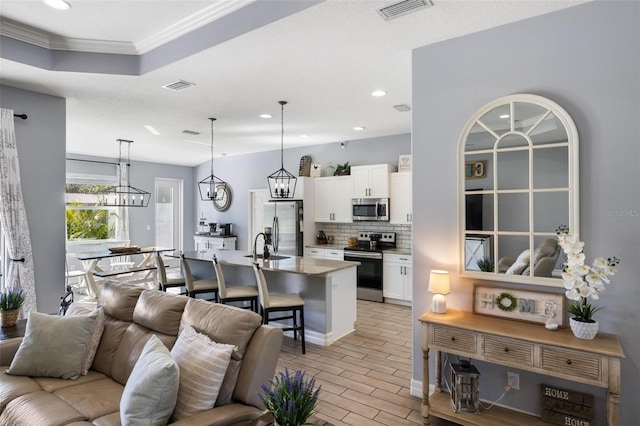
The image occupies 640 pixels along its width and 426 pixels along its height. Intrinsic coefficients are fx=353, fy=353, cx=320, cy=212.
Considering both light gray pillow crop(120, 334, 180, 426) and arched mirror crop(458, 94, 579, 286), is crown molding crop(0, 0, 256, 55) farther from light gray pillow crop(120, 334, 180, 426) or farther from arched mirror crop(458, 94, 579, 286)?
light gray pillow crop(120, 334, 180, 426)

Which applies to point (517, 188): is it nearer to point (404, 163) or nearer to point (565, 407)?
point (565, 407)

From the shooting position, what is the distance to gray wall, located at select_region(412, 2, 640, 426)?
2.16 meters

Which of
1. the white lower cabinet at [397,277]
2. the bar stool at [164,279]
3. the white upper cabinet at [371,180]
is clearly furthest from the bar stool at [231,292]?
the white upper cabinet at [371,180]

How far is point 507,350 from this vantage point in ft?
7.16

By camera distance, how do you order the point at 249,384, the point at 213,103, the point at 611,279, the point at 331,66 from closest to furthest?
the point at 249,384
the point at 611,279
the point at 331,66
the point at 213,103

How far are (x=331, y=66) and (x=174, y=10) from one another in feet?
4.37

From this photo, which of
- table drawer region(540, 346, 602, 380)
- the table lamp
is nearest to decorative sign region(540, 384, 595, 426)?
table drawer region(540, 346, 602, 380)

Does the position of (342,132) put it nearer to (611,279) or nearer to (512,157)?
(512,157)

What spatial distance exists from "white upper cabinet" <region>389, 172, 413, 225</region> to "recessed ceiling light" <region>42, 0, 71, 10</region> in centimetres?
458

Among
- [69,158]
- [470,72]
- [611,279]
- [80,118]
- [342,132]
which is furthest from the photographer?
[69,158]

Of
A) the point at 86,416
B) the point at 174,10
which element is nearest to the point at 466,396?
the point at 86,416

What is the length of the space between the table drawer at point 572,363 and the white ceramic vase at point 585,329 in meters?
0.16

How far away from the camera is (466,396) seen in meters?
2.41

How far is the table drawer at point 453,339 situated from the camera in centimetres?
231
